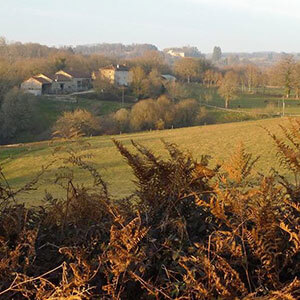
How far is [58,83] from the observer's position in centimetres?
8969

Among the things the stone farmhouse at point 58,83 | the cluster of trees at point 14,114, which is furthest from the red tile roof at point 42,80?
the cluster of trees at point 14,114

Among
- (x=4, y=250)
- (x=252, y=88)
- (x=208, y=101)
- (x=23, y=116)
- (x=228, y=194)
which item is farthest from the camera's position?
(x=252, y=88)

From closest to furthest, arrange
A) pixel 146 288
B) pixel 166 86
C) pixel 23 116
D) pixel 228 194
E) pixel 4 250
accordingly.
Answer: pixel 146 288 < pixel 4 250 < pixel 228 194 < pixel 23 116 < pixel 166 86

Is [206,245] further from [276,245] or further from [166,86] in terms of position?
[166,86]

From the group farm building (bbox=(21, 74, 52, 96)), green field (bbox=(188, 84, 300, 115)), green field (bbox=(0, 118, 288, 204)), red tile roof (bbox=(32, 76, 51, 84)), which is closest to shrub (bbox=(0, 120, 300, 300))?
green field (bbox=(0, 118, 288, 204))

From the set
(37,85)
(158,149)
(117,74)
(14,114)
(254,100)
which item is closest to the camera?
(158,149)

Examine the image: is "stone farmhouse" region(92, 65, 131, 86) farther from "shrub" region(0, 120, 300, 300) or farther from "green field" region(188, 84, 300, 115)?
"shrub" region(0, 120, 300, 300)

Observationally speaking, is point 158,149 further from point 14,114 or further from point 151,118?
point 14,114

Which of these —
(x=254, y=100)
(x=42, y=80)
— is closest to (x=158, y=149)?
(x=254, y=100)

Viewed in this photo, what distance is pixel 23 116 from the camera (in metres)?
63.5

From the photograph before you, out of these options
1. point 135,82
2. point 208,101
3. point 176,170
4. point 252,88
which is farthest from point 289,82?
point 176,170

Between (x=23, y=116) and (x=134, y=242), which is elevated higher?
(x=134, y=242)

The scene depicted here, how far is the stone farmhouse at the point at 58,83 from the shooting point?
Answer: 279 feet

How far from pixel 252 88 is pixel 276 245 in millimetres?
103643
